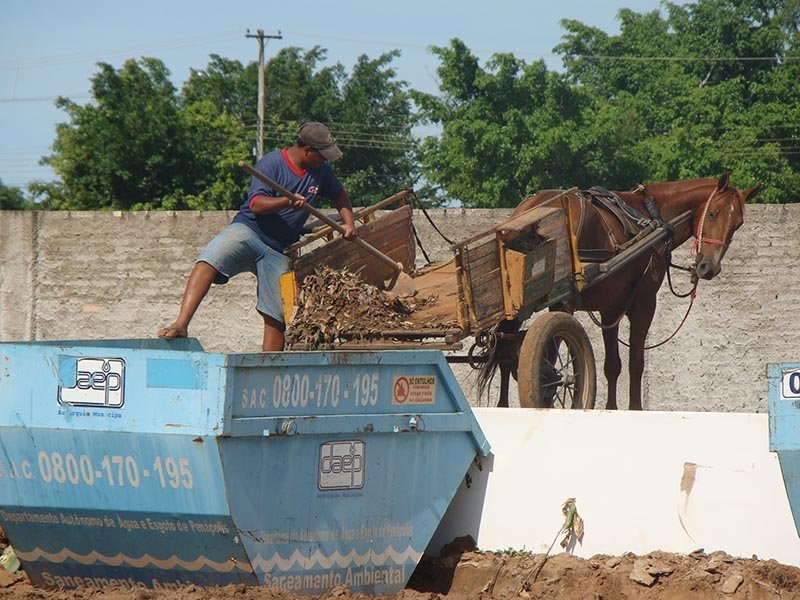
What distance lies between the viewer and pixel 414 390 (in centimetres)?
536

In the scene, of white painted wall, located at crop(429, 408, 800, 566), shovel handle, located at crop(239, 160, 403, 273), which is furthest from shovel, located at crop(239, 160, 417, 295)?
white painted wall, located at crop(429, 408, 800, 566)

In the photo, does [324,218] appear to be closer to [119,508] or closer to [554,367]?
[554,367]

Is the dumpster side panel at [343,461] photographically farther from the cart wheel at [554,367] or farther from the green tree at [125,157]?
the green tree at [125,157]

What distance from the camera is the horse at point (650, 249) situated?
8.49m

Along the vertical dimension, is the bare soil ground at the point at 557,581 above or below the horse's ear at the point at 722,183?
below

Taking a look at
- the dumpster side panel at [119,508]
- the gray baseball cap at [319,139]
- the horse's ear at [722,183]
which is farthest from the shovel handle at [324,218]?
the horse's ear at [722,183]

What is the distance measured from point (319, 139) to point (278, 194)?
1.37 ft

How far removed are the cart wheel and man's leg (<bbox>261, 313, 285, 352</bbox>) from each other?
1.45 metres

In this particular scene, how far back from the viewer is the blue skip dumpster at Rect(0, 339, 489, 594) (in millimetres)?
4473

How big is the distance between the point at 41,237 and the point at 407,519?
26.8 feet

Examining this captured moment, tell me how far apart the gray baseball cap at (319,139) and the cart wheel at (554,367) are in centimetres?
161

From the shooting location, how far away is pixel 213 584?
4723mm

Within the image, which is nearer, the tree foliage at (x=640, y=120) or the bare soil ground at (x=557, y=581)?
the bare soil ground at (x=557, y=581)

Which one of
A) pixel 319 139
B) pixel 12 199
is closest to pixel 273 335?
pixel 319 139
